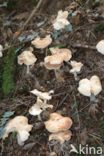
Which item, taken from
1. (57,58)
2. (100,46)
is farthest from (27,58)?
(100,46)

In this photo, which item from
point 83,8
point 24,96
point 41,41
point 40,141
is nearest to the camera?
point 40,141

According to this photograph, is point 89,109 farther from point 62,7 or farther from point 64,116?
point 62,7

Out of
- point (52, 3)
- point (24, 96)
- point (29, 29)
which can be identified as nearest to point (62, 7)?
point (52, 3)

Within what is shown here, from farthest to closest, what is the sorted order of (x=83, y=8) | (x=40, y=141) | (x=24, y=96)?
(x=83, y=8)
(x=24, y=96)
(x=40, y=141)

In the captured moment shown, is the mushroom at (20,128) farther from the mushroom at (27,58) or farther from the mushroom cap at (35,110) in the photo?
the mushroom at (27,58)

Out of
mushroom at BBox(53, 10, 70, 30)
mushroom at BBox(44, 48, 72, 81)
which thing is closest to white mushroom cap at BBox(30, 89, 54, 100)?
mushroom at BBox(44, 48, 72, 81)

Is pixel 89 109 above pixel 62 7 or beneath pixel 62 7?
beneath

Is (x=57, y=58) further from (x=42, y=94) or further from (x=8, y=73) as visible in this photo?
(x=8, y=73)
